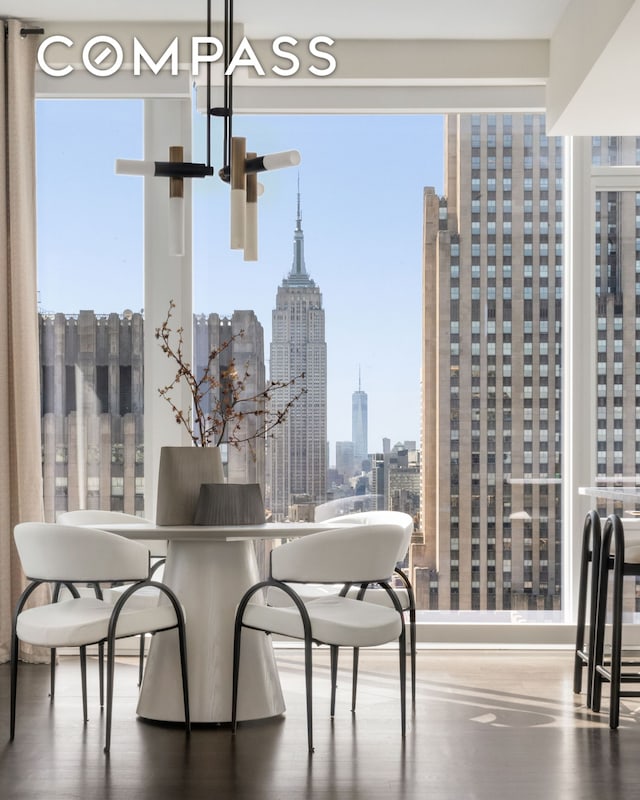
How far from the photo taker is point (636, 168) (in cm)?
543

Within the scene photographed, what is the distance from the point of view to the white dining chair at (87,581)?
346 centimetres

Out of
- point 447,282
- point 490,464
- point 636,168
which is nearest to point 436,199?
point 447,282

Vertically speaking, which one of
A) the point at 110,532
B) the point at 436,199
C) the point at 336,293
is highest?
the point at 436,199

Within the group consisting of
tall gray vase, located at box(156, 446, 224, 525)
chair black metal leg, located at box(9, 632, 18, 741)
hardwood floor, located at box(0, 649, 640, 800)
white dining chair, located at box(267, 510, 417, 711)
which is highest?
tall gray vase, located at box(156, 446, 224, 525)

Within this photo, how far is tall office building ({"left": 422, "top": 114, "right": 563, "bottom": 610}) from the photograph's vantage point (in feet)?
17.8

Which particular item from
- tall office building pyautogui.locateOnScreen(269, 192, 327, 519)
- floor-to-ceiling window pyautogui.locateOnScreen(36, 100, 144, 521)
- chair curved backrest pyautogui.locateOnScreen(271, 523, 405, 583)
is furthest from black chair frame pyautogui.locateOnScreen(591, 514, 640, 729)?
floor-to-ceiling window pyautogui.locateOnScreen(36, 100, 144, 521)

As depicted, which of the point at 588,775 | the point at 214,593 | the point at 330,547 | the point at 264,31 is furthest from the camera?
the point at 264,31

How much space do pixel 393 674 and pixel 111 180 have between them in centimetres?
291

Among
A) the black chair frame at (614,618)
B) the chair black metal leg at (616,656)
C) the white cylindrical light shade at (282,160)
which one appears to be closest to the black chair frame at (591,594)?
the black chair frame at (614,618)

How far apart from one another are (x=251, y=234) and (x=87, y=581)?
1.35 meters

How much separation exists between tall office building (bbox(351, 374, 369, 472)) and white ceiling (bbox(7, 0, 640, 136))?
153 cm

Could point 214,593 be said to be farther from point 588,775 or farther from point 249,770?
point 588,775

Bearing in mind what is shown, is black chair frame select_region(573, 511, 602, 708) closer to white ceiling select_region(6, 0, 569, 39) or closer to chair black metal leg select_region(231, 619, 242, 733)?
chair black metal leg select_region(231, 619, 242, 733)

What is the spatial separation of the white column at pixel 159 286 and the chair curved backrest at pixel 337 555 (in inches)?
74.4
